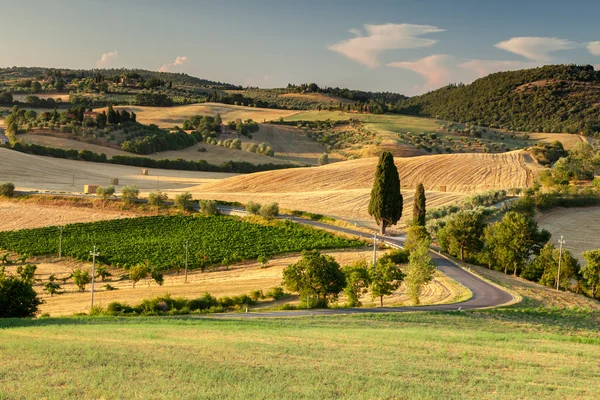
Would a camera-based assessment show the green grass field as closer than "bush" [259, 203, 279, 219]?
Yes

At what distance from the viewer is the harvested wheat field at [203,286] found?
41500 mm

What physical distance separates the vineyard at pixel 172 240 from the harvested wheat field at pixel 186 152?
52.5 meters

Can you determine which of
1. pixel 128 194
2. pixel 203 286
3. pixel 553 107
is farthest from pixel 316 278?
pixel 553 107

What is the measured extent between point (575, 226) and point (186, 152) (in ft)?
266

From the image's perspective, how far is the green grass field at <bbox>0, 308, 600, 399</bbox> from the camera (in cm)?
1425

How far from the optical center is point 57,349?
57.5 ft

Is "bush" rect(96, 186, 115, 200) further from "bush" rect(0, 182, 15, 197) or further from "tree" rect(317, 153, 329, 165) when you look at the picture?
"tree" rect(317, 153, 329, 165)

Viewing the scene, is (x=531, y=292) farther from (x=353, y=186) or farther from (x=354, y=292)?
(x=353, y=186)

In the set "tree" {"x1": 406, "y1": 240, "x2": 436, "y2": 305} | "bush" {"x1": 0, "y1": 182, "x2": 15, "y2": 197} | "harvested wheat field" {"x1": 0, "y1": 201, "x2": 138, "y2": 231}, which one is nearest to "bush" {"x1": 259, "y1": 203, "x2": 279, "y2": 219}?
"harvested wheat field" {"x1": 0, "y1": 201, "x2": 138, "y2": 231}

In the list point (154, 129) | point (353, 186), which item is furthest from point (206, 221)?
point (154, 129)

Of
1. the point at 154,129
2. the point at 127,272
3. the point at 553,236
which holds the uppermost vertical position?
the point at 154,129

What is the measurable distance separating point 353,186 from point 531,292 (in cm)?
5224

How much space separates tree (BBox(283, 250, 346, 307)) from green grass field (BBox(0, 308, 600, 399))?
12.4 metres

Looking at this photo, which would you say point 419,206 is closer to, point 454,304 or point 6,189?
point 454,304
